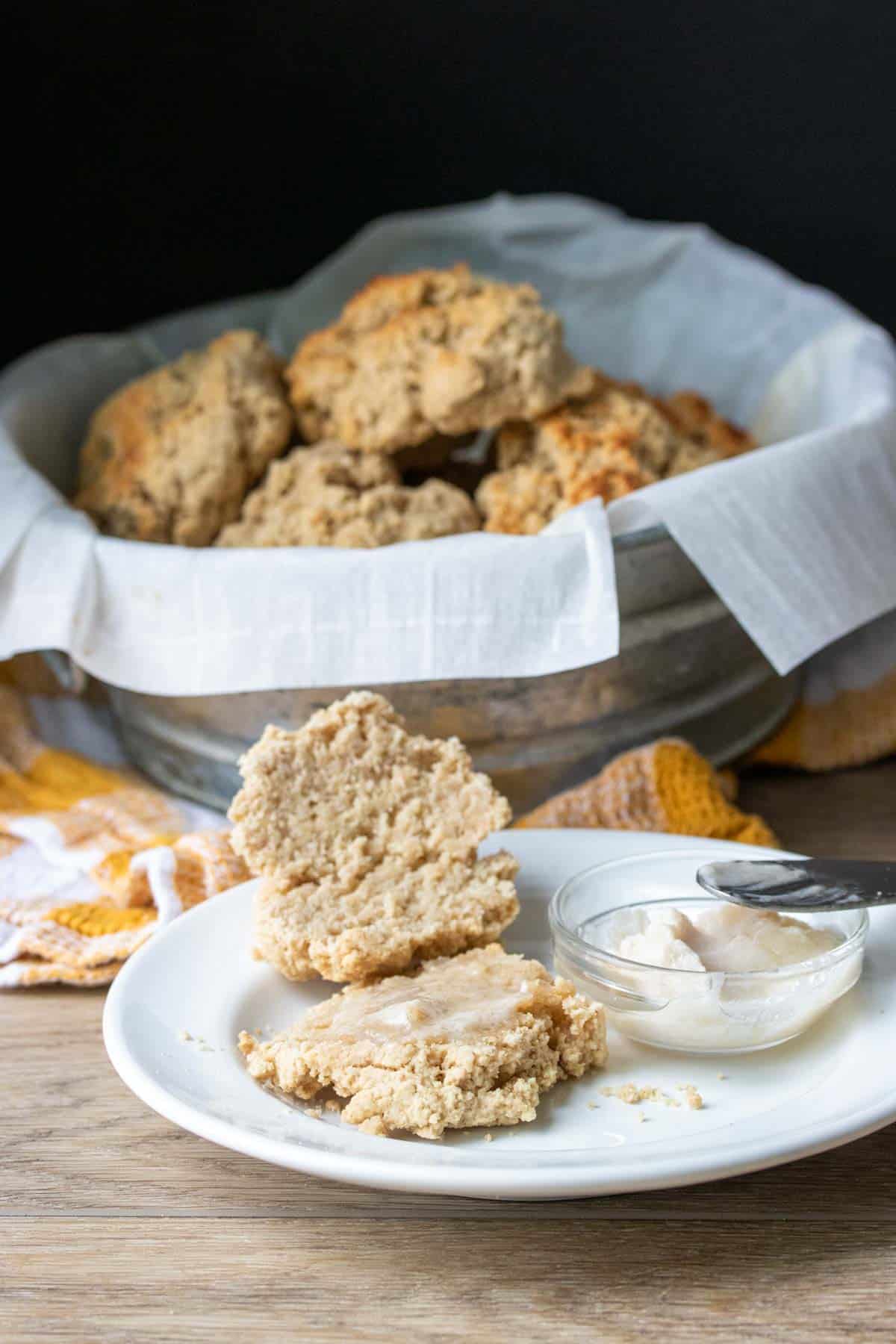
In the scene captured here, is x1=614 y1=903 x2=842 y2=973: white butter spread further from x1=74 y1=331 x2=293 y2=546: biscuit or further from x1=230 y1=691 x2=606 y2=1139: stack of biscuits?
x1=74 y1=331 x2=293 y2=546: biscuit

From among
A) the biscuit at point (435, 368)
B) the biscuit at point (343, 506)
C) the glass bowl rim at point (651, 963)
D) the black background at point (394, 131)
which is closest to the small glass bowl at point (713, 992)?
the glass bowl rim at point (651, 963)

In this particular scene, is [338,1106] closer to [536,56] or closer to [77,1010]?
[77,1010]

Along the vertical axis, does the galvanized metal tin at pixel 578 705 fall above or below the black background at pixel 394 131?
below

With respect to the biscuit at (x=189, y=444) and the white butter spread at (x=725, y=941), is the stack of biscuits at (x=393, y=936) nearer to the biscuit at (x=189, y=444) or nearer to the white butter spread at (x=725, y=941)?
the white butter spread at (x=725, y=941)

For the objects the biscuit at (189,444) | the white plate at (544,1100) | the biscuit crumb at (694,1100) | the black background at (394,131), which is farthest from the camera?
the black background at (394,131)

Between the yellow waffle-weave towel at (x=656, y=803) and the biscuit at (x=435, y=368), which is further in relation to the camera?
the biscuit at (x=435, y=368)

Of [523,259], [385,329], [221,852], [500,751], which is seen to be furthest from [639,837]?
[523,259]

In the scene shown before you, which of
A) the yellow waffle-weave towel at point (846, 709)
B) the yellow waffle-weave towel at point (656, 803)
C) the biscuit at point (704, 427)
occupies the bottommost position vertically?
the yellow waffle-weave towel at point (846, 709)
